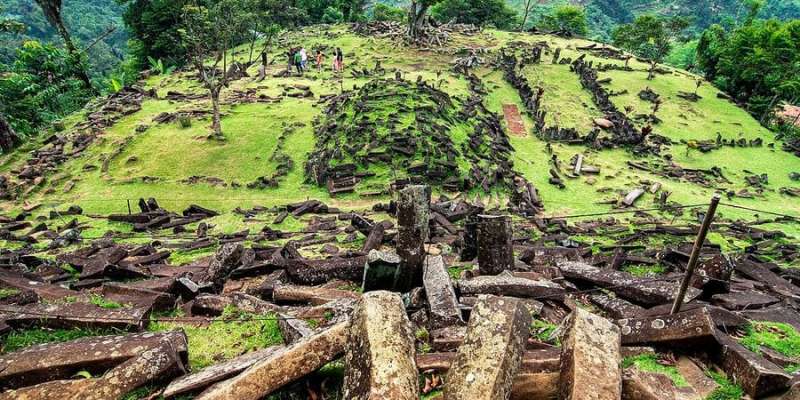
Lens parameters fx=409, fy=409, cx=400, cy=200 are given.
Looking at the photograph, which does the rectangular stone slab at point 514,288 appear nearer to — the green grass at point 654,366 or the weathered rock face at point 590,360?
the green grass at point 654,366

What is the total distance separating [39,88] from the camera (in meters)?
25.8

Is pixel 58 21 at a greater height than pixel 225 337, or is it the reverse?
pixel 58 21

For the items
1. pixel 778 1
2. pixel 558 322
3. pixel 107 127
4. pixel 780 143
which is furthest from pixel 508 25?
pixel 778 1

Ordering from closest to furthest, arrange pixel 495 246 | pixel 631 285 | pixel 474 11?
pixel 631 285, pixel 495 246, pixel 474 11

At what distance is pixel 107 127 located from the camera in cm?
2066

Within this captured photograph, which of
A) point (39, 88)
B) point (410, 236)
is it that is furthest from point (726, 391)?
point (39, 88)

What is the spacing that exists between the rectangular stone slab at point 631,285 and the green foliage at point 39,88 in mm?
28297

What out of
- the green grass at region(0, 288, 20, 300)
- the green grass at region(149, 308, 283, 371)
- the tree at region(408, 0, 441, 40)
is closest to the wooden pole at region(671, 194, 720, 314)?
the green grass at region(149, 308, 283, 371)

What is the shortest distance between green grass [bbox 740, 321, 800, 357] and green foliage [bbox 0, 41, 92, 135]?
30404mm

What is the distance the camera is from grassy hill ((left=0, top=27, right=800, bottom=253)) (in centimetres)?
1570

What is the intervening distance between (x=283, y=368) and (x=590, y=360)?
2.44 m

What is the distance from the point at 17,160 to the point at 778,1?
146 meters

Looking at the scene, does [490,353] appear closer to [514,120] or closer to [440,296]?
[440,296]

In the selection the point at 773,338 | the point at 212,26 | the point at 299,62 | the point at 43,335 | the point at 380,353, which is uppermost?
the point at 212,26
